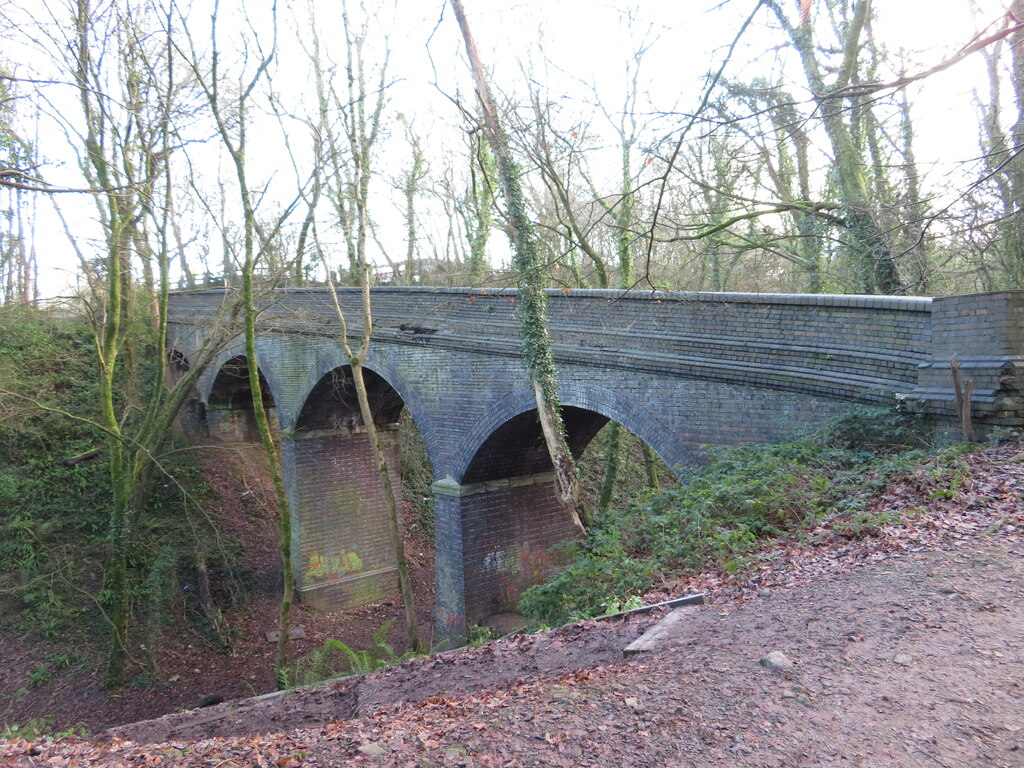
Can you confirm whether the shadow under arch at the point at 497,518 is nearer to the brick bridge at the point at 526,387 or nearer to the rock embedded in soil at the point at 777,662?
the brick bridge at the point at 526,387

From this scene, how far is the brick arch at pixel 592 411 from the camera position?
7.53m

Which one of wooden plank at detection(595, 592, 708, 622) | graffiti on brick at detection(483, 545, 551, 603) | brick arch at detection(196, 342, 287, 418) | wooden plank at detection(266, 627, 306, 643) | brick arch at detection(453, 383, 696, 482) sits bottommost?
wooden plank at detection(266, 627, 306, 643)

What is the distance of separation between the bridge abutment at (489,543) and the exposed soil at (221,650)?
1732 mm

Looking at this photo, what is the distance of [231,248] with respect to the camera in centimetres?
997

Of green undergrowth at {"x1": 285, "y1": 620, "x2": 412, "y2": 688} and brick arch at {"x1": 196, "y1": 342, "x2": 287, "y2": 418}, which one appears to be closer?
green undergrowth at {"x1": 285, "y1": 620, "x2": 412, "y2": 688}

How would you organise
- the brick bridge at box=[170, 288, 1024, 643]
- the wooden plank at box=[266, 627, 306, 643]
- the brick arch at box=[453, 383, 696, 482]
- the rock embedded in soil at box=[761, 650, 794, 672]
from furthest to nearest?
1. the wooden plank at box=[266, 627, 306, 643]
2. the brick arch at box=[453, 383, 696, 482]
3. the brick bridge at box=[170, 288, 1024, 643]
4. the rock embedded in soil at box=[761, 650, 794, 672]

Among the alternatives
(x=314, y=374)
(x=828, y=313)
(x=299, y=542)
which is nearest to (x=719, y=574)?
(x=828, y=313)

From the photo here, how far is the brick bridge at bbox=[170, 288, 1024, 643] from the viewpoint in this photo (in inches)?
241

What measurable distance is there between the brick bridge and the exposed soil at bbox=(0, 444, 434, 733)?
0.71 meters

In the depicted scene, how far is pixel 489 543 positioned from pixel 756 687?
769 centimetres

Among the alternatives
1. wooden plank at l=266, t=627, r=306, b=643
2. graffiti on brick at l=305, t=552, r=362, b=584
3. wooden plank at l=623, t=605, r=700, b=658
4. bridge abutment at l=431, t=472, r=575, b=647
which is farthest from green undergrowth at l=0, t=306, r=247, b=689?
wooden plank at l=623, t=605, r=700, b=658

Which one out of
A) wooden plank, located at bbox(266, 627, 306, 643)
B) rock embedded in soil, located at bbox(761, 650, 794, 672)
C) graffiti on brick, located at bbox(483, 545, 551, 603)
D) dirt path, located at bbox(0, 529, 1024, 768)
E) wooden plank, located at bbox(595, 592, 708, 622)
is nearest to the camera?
dirt path, located at bbox(0, 529, 1024, 768)

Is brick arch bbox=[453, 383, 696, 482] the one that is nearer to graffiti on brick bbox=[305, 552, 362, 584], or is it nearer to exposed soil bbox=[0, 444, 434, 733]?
exposed soil bbox=[0, 444, 434, 733]

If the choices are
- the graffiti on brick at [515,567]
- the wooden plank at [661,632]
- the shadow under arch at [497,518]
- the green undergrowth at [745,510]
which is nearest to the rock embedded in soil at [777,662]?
the wooden plank at [661,632]
